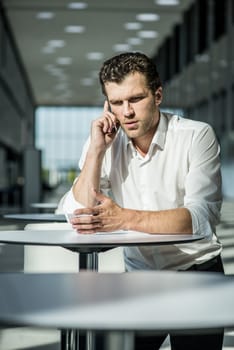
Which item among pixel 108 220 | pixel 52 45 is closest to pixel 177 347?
pixel 108 220

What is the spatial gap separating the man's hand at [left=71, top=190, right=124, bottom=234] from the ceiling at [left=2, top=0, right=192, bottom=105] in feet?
54.9

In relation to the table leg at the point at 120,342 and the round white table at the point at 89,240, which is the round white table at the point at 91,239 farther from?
the table leg at the point at 120,342

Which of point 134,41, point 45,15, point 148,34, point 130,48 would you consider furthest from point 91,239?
point 130,48

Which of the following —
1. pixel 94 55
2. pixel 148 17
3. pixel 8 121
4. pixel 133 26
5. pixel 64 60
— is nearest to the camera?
pixel 148 17

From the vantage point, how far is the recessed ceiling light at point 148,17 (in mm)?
21520

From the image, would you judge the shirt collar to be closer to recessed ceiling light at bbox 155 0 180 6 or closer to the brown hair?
the brown hair

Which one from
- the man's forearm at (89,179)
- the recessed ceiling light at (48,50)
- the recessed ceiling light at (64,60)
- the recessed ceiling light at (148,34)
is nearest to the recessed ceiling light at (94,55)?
the recessed ceiling light at (64,60)

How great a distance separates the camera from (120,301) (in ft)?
5.11

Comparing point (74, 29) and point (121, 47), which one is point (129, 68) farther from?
point (121, 47)

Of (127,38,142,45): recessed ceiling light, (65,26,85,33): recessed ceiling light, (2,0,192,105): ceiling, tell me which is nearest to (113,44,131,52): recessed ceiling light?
(2,0,192,105): ceiling

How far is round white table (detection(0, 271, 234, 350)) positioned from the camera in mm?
1312

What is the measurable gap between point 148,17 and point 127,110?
64.4ft

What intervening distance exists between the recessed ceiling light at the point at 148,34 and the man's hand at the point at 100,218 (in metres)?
22.2

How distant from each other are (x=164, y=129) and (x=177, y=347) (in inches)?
32.7
